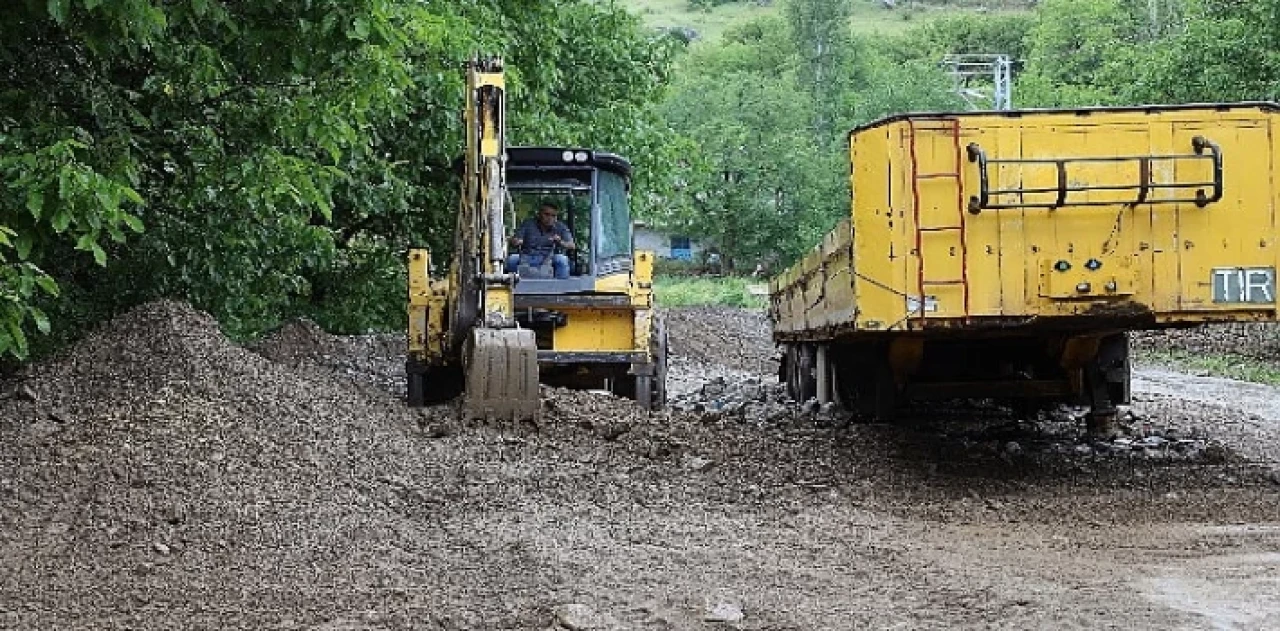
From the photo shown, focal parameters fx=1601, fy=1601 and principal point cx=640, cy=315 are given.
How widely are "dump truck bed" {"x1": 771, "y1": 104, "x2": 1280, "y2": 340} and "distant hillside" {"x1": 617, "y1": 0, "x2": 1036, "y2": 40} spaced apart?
152m

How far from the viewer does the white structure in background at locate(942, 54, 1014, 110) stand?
212 feet

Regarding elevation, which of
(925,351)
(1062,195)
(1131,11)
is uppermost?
(1131,11)

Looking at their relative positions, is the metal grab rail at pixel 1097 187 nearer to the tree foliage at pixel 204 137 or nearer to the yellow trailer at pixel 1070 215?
the yellow trailer at pixel 1070 215

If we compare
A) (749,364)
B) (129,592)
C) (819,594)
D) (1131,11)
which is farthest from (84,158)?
(1131,11)

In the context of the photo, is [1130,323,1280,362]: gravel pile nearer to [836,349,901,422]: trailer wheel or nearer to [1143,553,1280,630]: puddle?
[836,349,901,422]: trailer wheel

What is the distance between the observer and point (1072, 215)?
31.8ft

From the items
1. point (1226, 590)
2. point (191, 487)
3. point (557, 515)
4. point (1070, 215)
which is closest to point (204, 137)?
point (191, 487)

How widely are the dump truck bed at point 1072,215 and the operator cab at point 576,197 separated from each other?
536cm

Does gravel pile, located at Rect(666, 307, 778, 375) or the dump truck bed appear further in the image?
gravel pile, located at Rect(666, 307, 778, 375)

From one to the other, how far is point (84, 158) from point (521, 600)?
14.9 feet

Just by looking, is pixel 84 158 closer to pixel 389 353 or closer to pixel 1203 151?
pixel 1203 151

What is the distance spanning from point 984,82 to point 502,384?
337 feet

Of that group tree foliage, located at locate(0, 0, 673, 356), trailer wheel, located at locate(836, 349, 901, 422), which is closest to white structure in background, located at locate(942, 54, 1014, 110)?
tree foliage, located at locate(0, 0, 673, 356)

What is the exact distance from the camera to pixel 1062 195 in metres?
9.61
